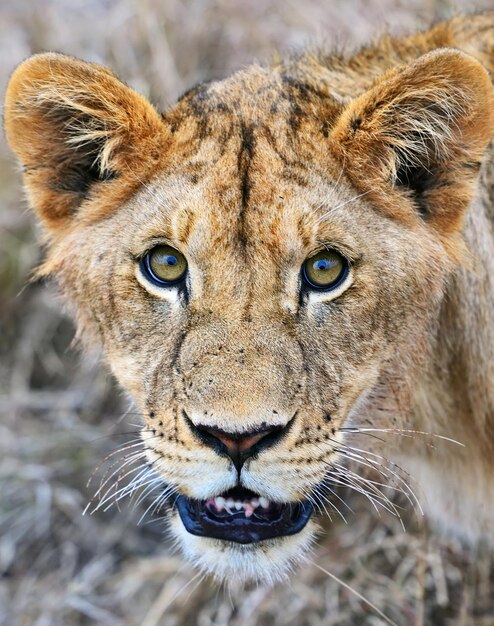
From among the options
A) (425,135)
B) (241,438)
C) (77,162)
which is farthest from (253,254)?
(77,162)

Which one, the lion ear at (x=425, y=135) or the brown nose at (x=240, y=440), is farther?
the lion ear at (x=425, y=135)

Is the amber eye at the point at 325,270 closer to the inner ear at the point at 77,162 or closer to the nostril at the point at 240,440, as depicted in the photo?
the nostril at the point at 240,440

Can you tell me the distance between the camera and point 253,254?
278 centimetres

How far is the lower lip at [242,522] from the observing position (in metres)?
2.81

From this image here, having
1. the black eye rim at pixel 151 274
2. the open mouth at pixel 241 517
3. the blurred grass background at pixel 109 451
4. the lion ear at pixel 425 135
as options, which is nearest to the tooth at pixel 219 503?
the open mouth at pixel 241 517

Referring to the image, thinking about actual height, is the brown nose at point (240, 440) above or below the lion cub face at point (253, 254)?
below

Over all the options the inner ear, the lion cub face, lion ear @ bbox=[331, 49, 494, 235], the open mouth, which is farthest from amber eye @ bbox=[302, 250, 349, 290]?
the inner ear

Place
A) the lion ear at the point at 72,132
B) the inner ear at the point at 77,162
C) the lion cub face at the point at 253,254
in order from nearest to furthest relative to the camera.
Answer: the lion cub face at the point at 253,254, the lion ear at the point at 72,132, the inner ear at the point at 77,162

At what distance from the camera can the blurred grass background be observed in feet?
15.0

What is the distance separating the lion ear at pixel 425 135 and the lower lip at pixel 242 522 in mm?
1051

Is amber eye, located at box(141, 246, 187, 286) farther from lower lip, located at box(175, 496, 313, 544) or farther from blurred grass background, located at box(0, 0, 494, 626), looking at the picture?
blurred grass background, located at box(0, 0, 494, 626)

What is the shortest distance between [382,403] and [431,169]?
832mm

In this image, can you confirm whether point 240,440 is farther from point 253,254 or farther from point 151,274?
point 151,274

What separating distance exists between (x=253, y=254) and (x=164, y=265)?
0.31 meters
